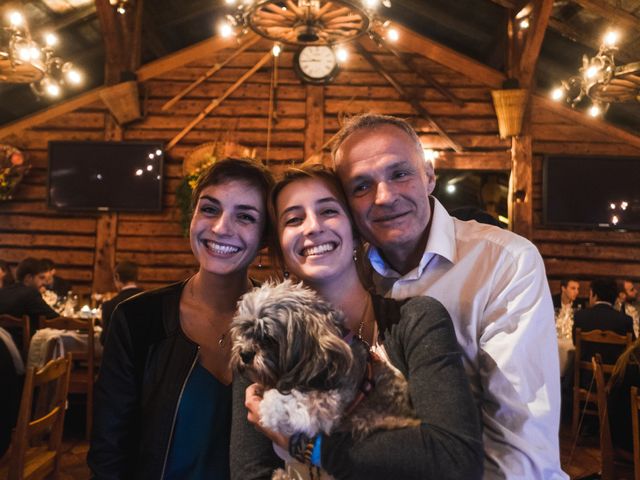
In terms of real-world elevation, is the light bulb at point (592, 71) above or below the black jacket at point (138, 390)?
above

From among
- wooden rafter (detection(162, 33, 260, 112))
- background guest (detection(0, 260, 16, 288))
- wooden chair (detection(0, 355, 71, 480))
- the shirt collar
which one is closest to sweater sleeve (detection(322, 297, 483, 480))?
the shirt collar

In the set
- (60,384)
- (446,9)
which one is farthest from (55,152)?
(446,9)

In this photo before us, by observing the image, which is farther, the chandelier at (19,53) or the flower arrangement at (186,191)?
the flower arrangement at (186,191)

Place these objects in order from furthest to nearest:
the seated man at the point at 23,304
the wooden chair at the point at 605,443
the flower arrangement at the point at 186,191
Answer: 1. the flower arrangement at the point at 186,191
2. the seated man at the point at 23,304
3. the wooden chair at the point at 605,443

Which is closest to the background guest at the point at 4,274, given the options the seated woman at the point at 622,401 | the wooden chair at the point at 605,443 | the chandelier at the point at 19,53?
the chandelier at the point at 19,53

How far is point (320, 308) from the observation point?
137 cm

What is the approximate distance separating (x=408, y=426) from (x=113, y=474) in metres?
1.06

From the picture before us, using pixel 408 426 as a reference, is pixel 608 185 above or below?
above

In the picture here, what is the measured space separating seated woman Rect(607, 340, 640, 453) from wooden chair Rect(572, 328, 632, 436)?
113 centimetres

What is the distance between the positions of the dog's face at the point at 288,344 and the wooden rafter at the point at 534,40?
6704 mm

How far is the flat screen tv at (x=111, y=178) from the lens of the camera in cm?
747

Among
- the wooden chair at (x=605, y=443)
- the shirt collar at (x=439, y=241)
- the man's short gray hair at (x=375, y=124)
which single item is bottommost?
the wooden chair at (x=605, y=443)

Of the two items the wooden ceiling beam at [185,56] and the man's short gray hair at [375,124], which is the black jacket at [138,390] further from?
the wooden ceiling beam at [185,56]

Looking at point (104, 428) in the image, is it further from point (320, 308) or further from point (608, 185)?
point (608, 185)
